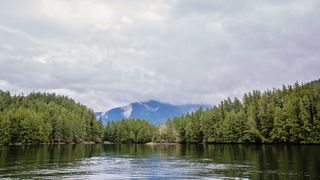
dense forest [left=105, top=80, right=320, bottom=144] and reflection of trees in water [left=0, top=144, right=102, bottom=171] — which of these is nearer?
reflection of trees in water [left=0, top=144, right=102, bottom=171]

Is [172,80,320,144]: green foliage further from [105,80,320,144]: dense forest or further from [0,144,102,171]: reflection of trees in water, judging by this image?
[0,144,102,171]: reflection of trees in water

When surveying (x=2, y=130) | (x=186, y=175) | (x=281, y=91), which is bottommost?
(x=186, y=175)

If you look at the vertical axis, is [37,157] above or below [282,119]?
below

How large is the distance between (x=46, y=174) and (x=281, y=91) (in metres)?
167

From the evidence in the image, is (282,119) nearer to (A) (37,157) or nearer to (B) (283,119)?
(B) (283,119)

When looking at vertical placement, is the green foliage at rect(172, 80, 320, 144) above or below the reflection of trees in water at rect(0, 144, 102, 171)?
above

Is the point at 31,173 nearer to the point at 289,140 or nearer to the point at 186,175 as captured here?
the point at 186,175

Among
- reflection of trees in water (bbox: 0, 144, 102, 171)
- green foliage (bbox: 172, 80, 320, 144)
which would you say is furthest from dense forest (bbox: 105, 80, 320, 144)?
reflection of trees in water (bbox: 0, 144, 102, 171)

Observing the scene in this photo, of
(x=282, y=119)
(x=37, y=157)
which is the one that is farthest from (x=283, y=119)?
(x=37, y=157)

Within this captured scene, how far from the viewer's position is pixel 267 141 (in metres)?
172

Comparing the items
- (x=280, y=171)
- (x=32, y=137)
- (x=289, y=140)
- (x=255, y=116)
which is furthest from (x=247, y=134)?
(x=280, y=171)

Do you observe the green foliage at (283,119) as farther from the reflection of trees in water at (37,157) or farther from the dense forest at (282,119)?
the reflection of trees in water at (37,157)

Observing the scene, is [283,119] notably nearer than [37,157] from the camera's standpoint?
No

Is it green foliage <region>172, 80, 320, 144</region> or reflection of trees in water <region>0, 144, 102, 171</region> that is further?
green foliage <region>172, 80, 320, 144</region>
